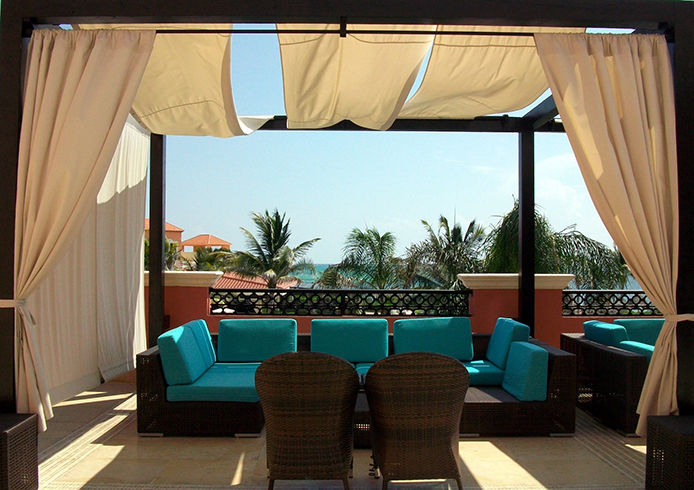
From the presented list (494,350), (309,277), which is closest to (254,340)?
(494,350)

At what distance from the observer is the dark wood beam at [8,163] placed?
346 centimetres

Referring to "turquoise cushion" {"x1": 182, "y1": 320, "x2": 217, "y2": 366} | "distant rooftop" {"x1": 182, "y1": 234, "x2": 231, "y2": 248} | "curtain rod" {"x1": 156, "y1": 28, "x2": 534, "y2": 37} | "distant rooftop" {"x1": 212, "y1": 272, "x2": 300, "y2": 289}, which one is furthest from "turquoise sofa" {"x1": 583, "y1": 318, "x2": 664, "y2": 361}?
"distant rooftop" {"x1": 182, "y1": 234, "x2": 231, "y2": 248}

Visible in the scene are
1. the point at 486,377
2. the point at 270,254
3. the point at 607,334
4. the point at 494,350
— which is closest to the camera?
the point at 486,377

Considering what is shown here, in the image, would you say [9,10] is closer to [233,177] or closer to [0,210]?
[0,210]

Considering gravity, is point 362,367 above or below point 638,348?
below

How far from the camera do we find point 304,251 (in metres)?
21.4

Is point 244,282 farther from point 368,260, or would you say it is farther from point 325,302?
point 325,302

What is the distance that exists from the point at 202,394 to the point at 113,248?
2252mm

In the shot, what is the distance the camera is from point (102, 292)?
19.3ft

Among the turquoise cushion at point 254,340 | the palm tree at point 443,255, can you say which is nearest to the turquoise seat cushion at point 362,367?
the turquoise cushion at point 254,340

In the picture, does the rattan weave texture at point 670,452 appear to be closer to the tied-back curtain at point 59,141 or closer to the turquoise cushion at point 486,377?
the turquoise cushion at point 486,377

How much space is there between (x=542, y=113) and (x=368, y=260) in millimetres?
12871

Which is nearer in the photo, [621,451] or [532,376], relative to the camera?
[621,451]

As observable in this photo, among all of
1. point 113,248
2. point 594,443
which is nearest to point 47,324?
point 113,248
